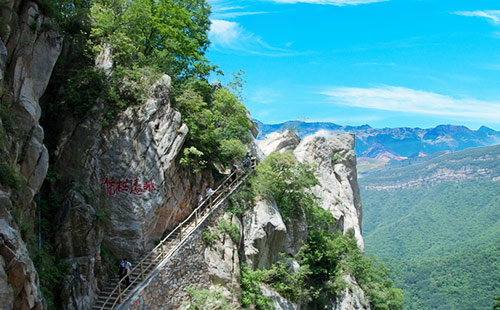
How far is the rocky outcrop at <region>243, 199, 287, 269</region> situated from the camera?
25531 millimetres

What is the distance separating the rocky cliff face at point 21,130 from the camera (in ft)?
39.8

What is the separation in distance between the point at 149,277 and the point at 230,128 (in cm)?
1187

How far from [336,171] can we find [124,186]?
30899 millimetres

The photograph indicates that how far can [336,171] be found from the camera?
4775cm

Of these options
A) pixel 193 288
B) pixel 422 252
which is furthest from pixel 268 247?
pixel 422 252

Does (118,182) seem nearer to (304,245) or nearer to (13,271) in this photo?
(13,271)

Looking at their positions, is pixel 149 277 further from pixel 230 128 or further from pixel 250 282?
pixel 230 128

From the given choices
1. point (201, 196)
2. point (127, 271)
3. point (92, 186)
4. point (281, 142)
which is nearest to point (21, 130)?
point (92, 186)

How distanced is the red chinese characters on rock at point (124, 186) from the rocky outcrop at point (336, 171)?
2239cm

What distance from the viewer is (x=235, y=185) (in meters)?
26.4

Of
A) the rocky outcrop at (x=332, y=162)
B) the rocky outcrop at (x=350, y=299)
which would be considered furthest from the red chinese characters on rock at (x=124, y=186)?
the rocky outcrop at (x=332, y=162)

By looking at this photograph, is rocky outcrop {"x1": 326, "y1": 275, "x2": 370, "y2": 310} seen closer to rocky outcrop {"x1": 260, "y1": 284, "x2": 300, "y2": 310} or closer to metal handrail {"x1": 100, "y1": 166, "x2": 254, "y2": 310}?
rocky outcrop {"x1": 260, "y1": 284, "x2": 300, "y2": 310}

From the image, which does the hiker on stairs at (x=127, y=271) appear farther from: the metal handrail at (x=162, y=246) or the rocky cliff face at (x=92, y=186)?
the rocky cliff face at (x=92, y=186)

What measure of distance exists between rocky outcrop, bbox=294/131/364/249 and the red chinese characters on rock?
73.4 feet
